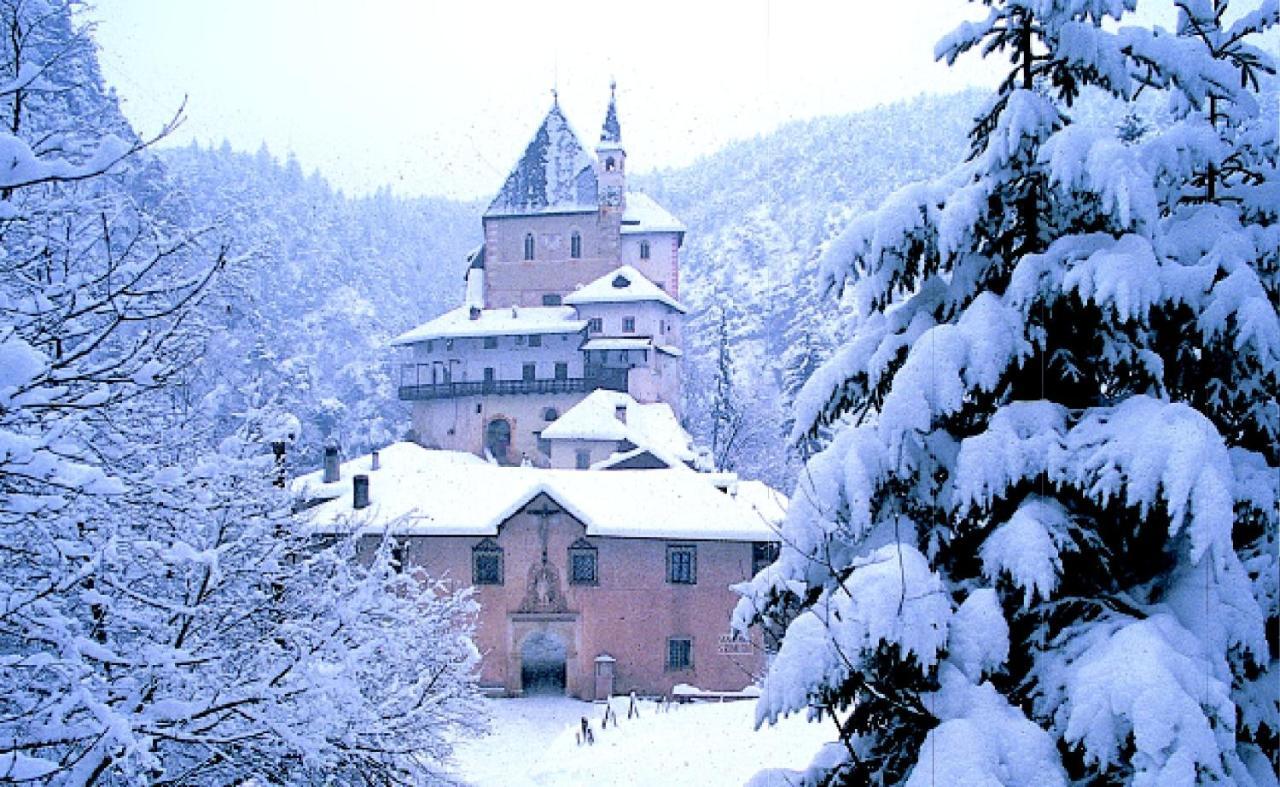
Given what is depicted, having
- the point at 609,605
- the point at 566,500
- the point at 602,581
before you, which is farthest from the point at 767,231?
the point at 609,605

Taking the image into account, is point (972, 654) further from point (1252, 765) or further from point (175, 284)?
point (175, 284)

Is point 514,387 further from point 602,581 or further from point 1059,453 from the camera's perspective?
point 1059,453

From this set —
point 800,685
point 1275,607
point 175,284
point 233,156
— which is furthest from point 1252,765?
point 233,156

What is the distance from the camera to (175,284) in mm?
4820

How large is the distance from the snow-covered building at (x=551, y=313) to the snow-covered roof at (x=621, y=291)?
2.7 inches

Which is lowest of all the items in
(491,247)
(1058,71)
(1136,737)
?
(1136,737)

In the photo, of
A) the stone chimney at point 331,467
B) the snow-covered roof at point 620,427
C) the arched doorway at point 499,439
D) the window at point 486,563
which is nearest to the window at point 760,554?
the window at point 486,563

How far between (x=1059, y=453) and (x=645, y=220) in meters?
63.2

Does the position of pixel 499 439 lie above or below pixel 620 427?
below

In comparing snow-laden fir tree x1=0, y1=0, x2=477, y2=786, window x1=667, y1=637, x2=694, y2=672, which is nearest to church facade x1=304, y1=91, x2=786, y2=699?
window x1=667, y1=637, x2=694, y2=672

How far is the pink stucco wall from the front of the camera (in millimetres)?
31297

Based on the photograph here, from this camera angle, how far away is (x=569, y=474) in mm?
34750

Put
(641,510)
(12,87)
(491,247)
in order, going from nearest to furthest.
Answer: (12,87) < (641,510) < (491,247)

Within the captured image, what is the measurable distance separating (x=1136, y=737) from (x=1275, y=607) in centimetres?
151
